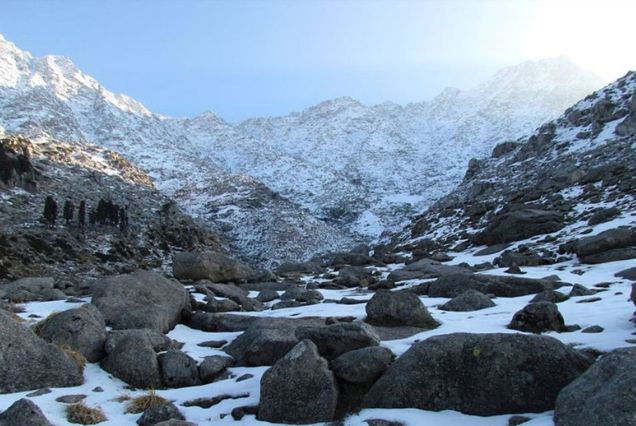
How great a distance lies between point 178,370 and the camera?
10312 mm

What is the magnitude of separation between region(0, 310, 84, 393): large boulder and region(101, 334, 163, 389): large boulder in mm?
659

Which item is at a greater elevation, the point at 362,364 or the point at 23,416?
the point at 362,364

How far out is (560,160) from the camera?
54156 millimetres

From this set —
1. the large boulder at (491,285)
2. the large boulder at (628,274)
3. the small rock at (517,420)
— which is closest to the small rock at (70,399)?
the small rock at (517,420)

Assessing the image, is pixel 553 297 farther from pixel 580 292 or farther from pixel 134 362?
pixel 134 362

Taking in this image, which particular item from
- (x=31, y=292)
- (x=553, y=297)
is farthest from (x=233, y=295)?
(x=553, y=297)

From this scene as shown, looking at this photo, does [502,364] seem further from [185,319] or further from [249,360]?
[185,319]

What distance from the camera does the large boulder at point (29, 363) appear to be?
31.0ft

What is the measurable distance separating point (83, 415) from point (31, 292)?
1107 centimetres

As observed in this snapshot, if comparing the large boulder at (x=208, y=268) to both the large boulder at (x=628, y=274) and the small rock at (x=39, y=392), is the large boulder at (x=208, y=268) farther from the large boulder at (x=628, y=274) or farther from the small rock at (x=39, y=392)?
the large boulder at (x=628, y=274)

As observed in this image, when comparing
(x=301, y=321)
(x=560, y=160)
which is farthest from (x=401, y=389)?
(x=560, y=160)

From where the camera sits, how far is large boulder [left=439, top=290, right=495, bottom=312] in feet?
43.4

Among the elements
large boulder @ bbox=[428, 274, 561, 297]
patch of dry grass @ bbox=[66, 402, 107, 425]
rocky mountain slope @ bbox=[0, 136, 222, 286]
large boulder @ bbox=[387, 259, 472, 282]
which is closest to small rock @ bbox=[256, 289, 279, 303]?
large boulder @ bbox=[387, 259, 472, 282]

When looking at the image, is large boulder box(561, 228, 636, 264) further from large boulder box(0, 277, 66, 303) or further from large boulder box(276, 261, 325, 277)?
large boulder box(0, 277, 66, 303)
